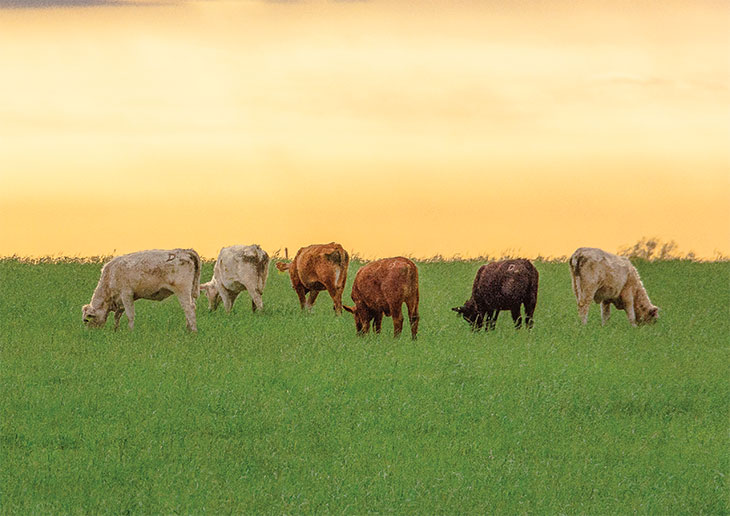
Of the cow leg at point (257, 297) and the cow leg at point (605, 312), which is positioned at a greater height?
the cow leg at point (257, 297)

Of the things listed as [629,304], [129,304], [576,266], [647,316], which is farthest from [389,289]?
[647,316]

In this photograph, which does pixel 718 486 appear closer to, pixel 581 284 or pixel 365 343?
pixel 365 343

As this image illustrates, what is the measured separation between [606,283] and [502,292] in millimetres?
2906

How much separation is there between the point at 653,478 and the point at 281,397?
5.36 m

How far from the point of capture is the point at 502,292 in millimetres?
20078

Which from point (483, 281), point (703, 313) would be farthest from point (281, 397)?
point (703, 313)

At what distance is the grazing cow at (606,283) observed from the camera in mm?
21484

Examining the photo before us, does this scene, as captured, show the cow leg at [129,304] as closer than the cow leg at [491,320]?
Yes

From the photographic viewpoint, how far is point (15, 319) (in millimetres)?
22297

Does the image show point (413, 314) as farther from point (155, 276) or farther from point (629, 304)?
point (629, 304)

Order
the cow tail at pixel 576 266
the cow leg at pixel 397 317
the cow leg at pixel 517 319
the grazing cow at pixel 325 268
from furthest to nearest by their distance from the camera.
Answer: the grazing cow at pixel 325 268, the cow tail at pixel 576 266, the cow leg at pixel 517 319, the cow leg at pixel 397 317

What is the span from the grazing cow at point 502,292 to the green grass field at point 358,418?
0.59 metres

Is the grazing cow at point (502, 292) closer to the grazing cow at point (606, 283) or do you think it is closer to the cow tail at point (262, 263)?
the grazing cow at point (606, 283)

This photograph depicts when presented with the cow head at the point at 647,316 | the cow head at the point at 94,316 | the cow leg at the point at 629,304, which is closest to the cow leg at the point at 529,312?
the cow leg at the point at 629,304
